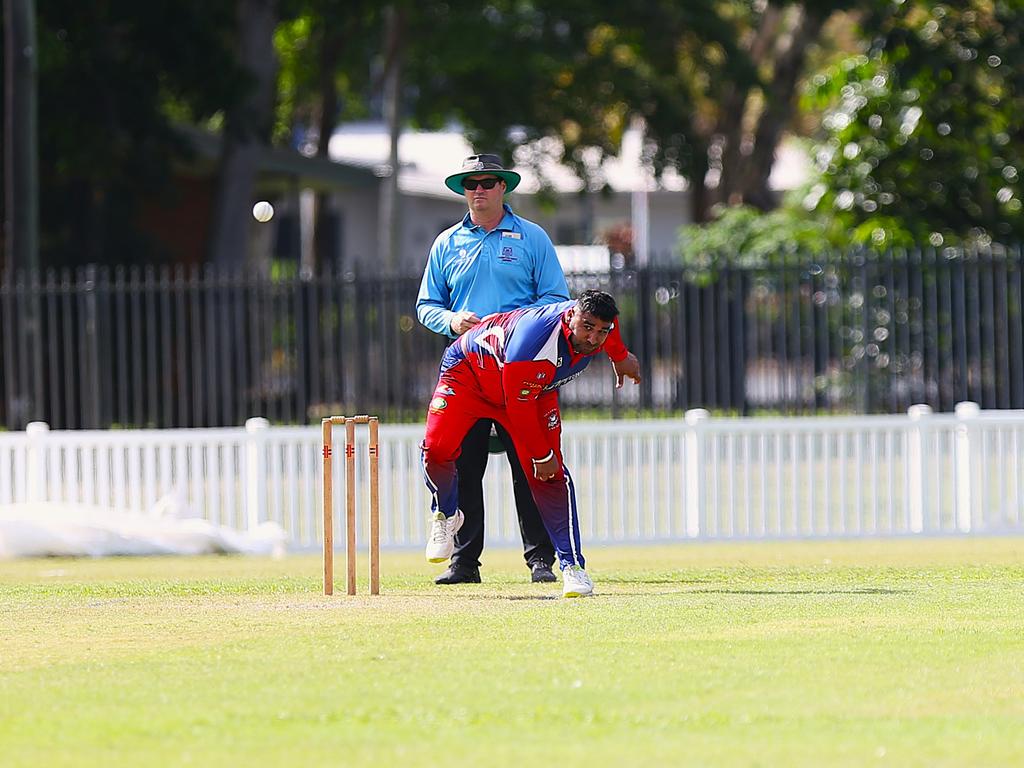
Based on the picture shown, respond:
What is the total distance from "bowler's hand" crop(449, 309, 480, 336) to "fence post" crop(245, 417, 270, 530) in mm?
5003

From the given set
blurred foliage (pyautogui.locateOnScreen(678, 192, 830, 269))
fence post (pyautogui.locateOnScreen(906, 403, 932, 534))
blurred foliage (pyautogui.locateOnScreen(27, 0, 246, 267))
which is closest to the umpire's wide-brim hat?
fence post (pyautogui.locateOnScreen(906, 403, 932, 534))

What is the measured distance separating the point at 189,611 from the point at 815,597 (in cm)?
277

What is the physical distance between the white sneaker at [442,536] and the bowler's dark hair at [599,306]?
1506mm

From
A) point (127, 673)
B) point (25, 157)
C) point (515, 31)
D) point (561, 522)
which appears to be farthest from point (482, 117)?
point (127, 673)

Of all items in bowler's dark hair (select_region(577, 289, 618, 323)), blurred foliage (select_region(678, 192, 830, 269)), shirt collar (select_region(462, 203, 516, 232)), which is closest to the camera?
bowler's dark hair (select_region(577, 289, 618, 323))

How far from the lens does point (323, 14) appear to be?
1219 inches

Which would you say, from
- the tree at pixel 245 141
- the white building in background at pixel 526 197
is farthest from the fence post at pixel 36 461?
the white building in background at pixel 526 197

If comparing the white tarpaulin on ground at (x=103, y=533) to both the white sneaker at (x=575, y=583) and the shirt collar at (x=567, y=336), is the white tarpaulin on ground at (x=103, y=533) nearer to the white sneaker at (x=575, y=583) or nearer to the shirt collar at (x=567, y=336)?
the white sneaker at (x=575, y=583)

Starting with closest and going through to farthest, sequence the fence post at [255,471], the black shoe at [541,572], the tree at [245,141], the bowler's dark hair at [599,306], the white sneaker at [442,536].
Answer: the bowler's dark hair at [599,306], the white sneaker at [442,536], the black shoe at [541,572], the fence post at [255,471], the tree at [245,141]

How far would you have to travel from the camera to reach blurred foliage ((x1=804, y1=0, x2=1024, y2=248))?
982 inches

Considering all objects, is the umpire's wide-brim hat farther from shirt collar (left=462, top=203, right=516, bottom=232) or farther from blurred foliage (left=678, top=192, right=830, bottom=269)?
blurred foliage (left=678, top=192, right=830, bottom=269)

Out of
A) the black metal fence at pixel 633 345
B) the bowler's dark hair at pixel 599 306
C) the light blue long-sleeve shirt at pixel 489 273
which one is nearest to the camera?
the bowler's dark hair at pixel 599 306

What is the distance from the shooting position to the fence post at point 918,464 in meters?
14.3

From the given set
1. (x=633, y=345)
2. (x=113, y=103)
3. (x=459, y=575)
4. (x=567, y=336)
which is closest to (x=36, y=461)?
(x=459, y=575)
